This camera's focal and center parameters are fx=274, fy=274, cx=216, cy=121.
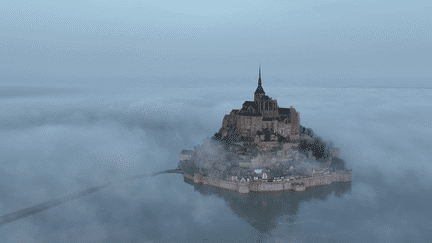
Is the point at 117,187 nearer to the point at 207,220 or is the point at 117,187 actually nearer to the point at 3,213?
the point at 3,213

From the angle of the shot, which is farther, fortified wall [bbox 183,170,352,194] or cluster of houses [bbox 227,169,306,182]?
cluster of houses [bbox 227,169,306,182]

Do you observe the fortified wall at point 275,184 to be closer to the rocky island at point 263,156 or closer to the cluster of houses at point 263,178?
the rocky island at point 263,156

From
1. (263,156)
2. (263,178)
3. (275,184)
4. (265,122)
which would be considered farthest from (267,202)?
(265,122)

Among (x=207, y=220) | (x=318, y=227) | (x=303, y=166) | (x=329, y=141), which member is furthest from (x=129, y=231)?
(x=329, y=141)

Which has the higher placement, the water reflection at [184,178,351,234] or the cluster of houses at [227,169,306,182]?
the cluster of houses at [227,169,306,182]

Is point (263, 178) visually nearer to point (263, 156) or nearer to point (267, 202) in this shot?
point (263, 156)

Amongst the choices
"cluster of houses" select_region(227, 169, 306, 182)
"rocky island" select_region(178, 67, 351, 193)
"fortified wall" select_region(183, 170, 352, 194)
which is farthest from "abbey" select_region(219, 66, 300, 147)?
"fortified wall" select_region(183, 170, 352, 194)

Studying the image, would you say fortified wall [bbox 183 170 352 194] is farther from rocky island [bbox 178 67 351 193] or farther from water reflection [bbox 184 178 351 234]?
water reflection [bbox 184 178 351 234]

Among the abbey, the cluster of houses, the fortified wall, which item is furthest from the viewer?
the abbey

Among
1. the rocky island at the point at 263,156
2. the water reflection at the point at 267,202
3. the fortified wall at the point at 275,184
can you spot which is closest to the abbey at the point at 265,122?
the rocky island at the point at 263,156
